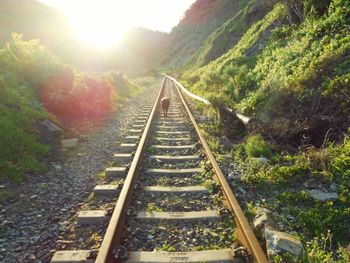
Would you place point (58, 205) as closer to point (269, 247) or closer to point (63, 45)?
point (269, 247)

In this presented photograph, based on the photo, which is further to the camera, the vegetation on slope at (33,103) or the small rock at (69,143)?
the small rock at (69,143)

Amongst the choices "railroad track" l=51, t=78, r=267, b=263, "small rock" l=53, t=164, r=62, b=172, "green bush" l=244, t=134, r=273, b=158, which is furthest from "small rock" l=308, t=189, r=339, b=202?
"small rock" l=53, t=164, r=62, b=172

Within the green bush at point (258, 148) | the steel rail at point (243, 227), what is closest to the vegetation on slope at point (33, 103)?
the steel rail at point (243, 227)

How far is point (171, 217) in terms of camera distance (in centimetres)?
493

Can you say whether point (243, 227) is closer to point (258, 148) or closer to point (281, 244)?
point (281, 244)

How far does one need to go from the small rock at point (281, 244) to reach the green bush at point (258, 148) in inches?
136

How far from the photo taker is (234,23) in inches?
1267

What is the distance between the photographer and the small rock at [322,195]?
5315 mm

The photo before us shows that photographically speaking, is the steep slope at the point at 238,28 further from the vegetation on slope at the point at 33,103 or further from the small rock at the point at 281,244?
the small rock at the point at 281,244

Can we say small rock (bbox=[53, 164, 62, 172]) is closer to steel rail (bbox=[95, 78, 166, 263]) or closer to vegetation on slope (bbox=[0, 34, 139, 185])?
vegetation on slope (bbox=[0, 34, 139, 185])

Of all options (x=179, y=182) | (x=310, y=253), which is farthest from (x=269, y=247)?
(x=179, y=182)

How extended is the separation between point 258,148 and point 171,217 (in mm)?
3365

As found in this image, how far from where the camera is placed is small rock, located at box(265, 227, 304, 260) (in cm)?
395

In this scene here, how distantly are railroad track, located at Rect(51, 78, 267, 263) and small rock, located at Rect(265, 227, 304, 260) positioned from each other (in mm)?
227
